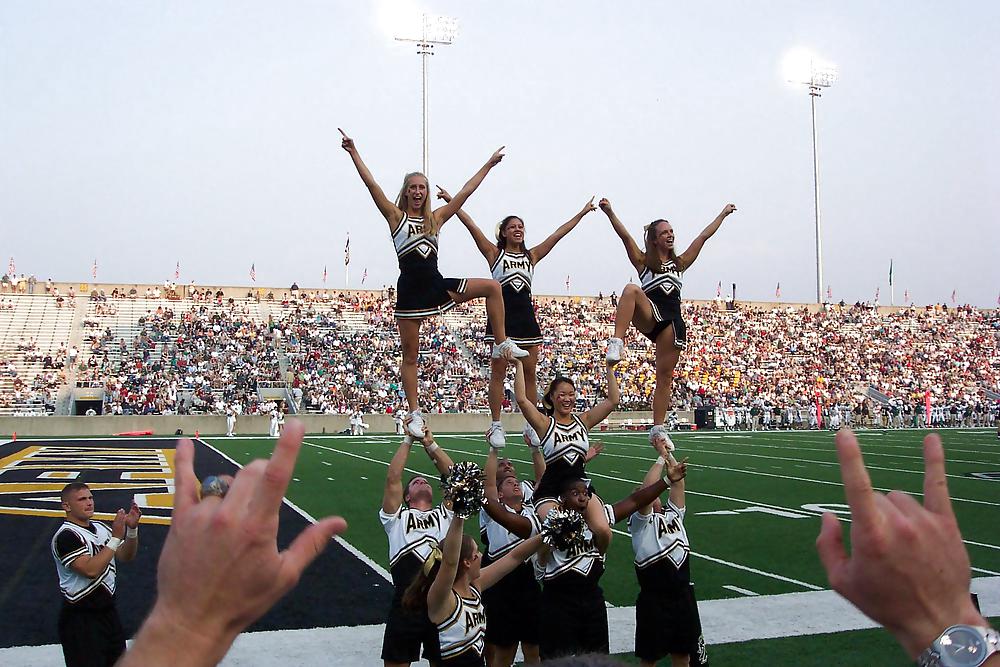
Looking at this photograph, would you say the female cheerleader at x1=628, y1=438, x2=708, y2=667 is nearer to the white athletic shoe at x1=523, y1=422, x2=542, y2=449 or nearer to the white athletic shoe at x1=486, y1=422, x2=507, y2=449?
the white athletic shoe at x1=523, y1=422, x2=542, y2=449

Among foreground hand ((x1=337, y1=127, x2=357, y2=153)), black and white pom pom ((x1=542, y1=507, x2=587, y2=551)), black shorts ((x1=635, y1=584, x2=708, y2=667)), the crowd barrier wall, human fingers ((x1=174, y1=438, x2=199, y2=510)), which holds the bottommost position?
the crowd barrier wall

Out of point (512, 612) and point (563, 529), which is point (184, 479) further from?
point (512, 612)

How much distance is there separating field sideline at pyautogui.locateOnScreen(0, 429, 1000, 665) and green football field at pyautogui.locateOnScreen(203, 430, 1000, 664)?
24 millimetres

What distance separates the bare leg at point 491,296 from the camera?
19.4 feet

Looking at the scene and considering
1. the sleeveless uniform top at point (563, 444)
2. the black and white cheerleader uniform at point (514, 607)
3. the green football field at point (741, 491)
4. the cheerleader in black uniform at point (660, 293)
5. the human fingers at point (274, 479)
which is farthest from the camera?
the green football field at point (741, 491)

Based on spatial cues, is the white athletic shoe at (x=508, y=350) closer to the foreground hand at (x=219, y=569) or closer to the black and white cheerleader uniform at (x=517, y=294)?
the black and white cheerleader uniform at (x=517, y=294)

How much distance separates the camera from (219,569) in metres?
1.30

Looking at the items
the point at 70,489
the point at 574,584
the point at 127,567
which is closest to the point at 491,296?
the point at 574,584

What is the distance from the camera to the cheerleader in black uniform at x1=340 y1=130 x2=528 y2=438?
5797 mm

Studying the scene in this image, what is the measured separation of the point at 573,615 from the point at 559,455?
0.96 m

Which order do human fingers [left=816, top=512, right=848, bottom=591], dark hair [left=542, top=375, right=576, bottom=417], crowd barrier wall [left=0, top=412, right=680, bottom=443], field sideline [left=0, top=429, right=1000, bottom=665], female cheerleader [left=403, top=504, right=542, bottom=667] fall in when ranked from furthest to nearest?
crowd barrier wall [left=0, top=412, right=680, bottom=443]
field sideline [left=0, top=429, right=1000, bottom=665]
dark hair [left=542, top=375, right=576, bottom=417]
female cheerleader [left=403, top=504, right=542, bottom=667]
human fingers [left=816, top=512, right=848, bottom=591]

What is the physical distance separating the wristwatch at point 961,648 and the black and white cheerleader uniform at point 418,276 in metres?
4.59

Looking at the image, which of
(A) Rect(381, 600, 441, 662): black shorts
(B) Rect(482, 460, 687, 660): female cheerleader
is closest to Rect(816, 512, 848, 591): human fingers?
(B) Rect(482, 460, 687, 660): female cheerleader

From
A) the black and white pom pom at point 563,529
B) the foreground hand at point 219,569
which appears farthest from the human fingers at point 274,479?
the black and white pom pom at point 563,529
